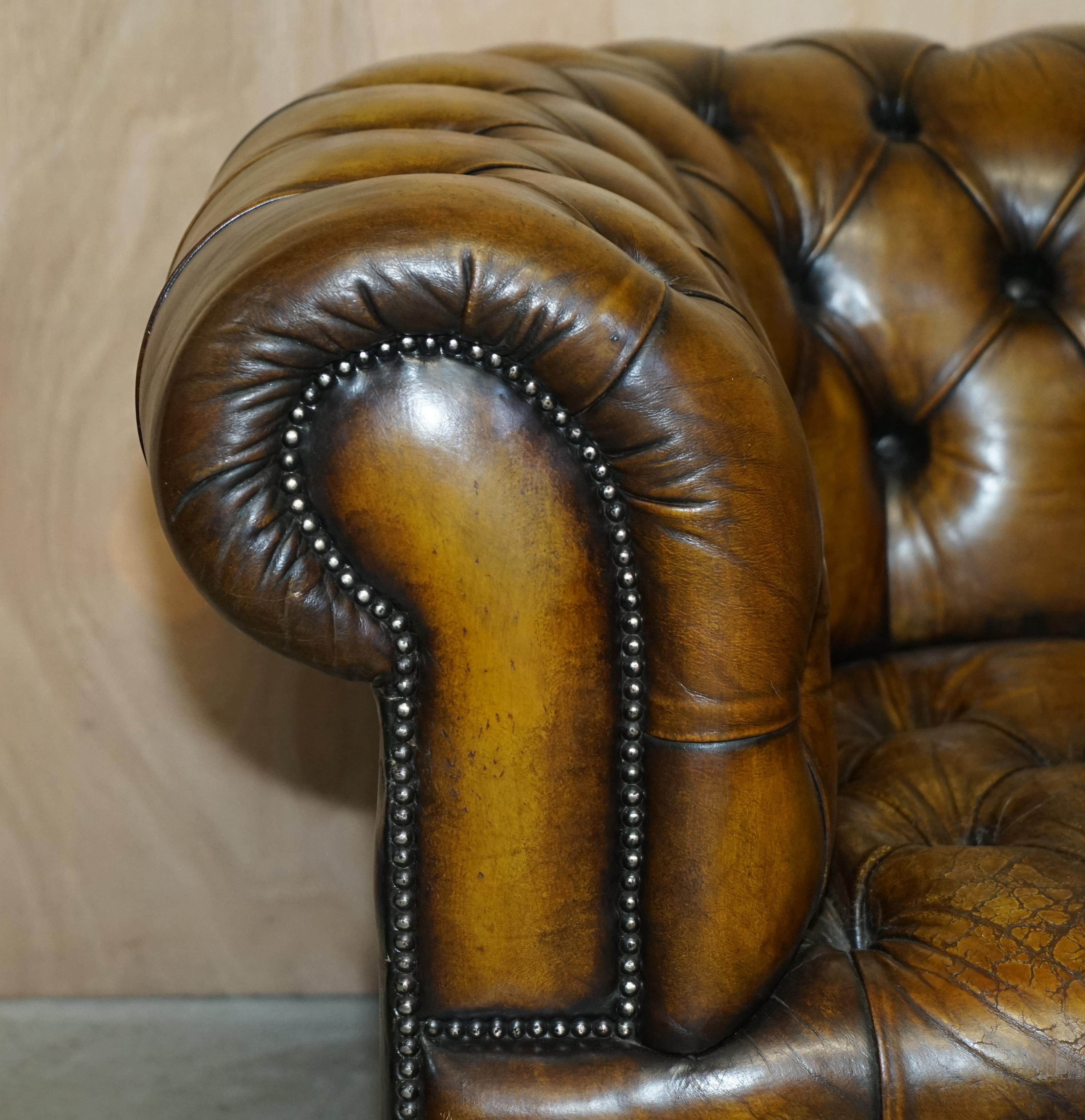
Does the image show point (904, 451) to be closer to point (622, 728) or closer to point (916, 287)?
point (916, 287)

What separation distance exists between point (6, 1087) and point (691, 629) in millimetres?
1025

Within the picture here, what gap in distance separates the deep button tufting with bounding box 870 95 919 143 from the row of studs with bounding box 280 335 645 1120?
0.77 m

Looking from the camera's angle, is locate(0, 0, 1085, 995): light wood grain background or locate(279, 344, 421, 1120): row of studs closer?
locate(279, 344, 421, 1120): row of studs

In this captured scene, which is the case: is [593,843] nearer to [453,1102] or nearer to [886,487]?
[453,1102]

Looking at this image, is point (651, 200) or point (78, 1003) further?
point (78, 1003)

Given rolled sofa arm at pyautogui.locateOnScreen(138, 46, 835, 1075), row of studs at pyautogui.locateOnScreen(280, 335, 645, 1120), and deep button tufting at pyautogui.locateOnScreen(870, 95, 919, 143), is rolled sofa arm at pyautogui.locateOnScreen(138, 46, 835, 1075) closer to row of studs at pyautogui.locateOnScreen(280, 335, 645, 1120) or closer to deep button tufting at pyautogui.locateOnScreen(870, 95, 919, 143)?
row of studs at pyautogui.locateOnScreen(280, 335, 645, 1120)

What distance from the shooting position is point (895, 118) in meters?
1.14

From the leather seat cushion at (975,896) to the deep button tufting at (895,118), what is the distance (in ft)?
1.81

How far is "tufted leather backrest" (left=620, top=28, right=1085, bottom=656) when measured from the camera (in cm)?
106

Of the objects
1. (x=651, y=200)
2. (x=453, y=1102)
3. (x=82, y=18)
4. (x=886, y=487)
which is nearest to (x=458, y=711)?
(x=453, y=1102)

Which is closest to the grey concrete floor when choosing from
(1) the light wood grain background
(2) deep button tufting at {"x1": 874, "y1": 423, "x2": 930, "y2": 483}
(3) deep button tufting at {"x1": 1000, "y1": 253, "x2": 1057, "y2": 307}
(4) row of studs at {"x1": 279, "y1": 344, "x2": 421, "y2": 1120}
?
(1) the light wood grain background

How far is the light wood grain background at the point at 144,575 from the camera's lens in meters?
1.16

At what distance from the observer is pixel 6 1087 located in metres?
1.19

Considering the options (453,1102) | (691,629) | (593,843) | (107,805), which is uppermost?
(691,629)
